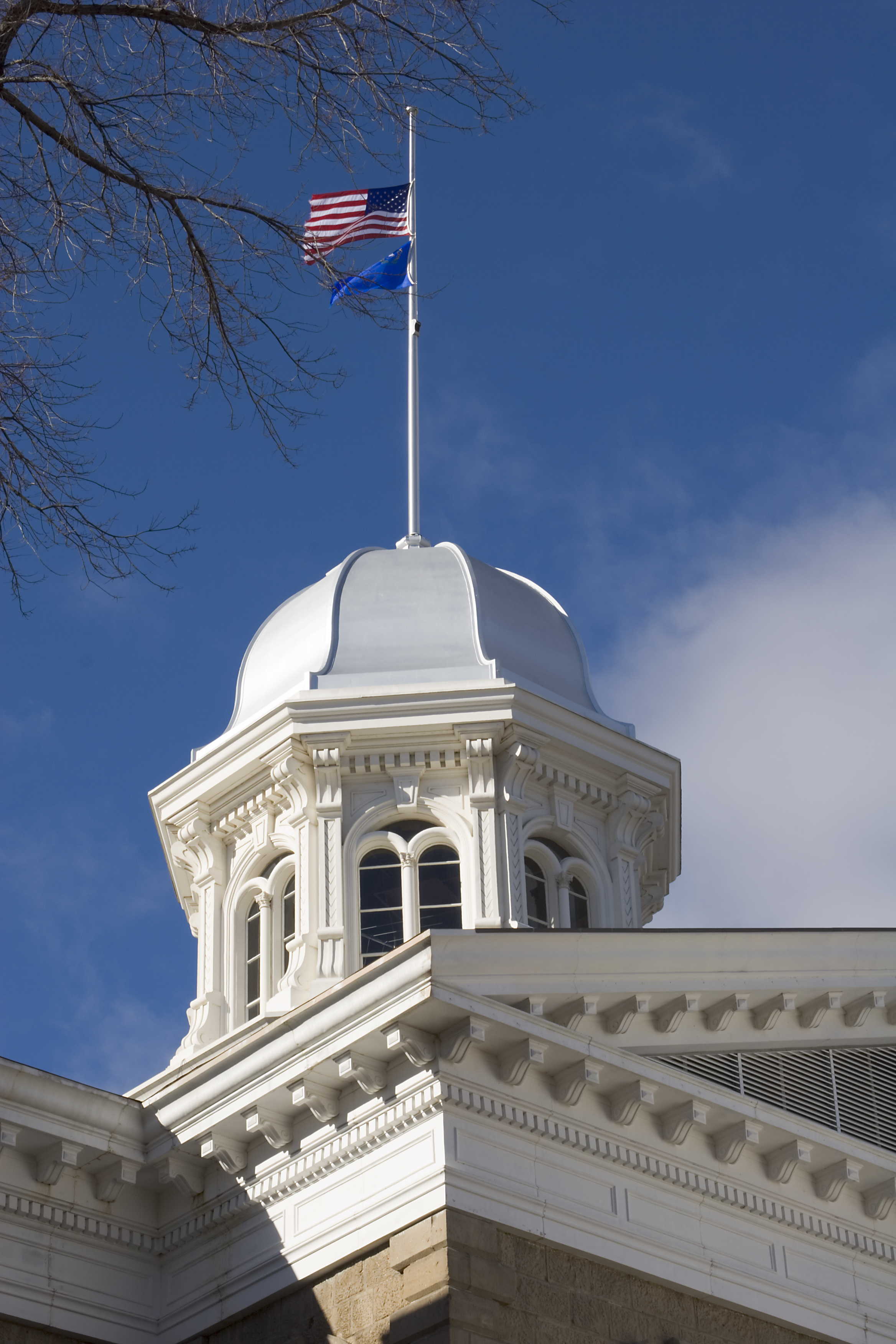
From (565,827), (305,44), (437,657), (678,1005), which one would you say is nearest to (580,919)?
(565,827)

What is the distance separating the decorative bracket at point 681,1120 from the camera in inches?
527

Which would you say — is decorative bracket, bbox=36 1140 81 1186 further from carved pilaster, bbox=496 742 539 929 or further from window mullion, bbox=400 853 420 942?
carved pilaster, bbox=496 742 539 929

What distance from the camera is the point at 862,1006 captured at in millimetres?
15023

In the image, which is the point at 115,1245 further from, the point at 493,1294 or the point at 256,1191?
the point at 493,1294

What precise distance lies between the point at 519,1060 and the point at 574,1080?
0.50 meters

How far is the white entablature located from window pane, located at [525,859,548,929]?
2 centimetres

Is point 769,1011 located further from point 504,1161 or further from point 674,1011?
point 504,1161

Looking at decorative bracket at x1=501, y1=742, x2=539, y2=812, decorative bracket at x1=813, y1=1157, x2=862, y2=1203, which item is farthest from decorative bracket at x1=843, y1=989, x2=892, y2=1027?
decorative bracket at x1=501, y1=742, x2=539, y2=812

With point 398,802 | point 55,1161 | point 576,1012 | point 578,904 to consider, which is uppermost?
point 398,802

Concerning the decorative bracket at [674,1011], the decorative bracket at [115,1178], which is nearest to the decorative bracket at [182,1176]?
the decorative bracket at [115,1178]

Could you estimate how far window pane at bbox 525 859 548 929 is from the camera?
2100 centimetres

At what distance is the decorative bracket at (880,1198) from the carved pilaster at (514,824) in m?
6.20

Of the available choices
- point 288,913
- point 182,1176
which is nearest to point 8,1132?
point 182,1176

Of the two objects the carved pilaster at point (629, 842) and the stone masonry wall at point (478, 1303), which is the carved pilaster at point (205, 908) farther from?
the stone masonry wall at point (478, 1303)
